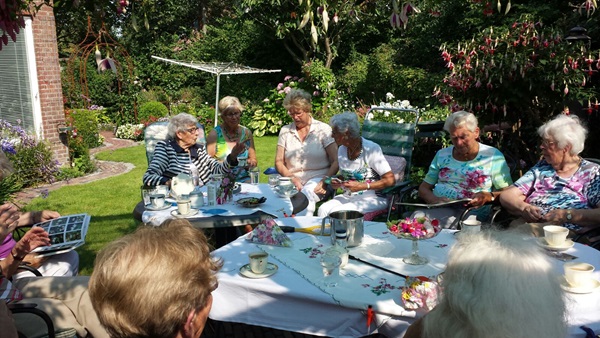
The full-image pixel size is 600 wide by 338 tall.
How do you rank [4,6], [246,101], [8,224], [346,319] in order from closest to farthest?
[4,6], [346,319], [8,224], [246,101]

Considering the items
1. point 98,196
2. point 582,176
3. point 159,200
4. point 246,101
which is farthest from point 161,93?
point 582,176

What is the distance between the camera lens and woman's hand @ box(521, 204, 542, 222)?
3.33 m

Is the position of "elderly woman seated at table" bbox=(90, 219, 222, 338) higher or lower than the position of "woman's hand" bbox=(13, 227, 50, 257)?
higher

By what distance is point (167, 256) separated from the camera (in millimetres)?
1369

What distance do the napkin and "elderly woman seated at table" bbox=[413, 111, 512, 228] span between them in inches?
54.6

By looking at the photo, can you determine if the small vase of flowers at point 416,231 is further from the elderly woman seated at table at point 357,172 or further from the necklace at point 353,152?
the necklace at point 353,152

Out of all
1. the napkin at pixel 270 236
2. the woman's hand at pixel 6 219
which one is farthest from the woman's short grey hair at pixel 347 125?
the woman's hand at pixel 6 219

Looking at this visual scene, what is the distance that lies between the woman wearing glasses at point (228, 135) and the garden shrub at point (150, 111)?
29.3 feet

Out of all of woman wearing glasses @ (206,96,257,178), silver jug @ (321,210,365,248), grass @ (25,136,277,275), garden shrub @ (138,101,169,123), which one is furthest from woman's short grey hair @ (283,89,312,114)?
garden shrub @ (138,101,169,123)

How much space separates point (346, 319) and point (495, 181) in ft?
7.25

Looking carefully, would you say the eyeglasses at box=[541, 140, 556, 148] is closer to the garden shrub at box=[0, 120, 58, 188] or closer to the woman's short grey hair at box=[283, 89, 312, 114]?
the woman's short grey hair at box=[283, 89, 312, 114]

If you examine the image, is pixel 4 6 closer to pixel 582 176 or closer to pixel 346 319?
pixel 346 319

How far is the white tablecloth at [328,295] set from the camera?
199 centimetres

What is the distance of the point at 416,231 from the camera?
2371 millimetres
